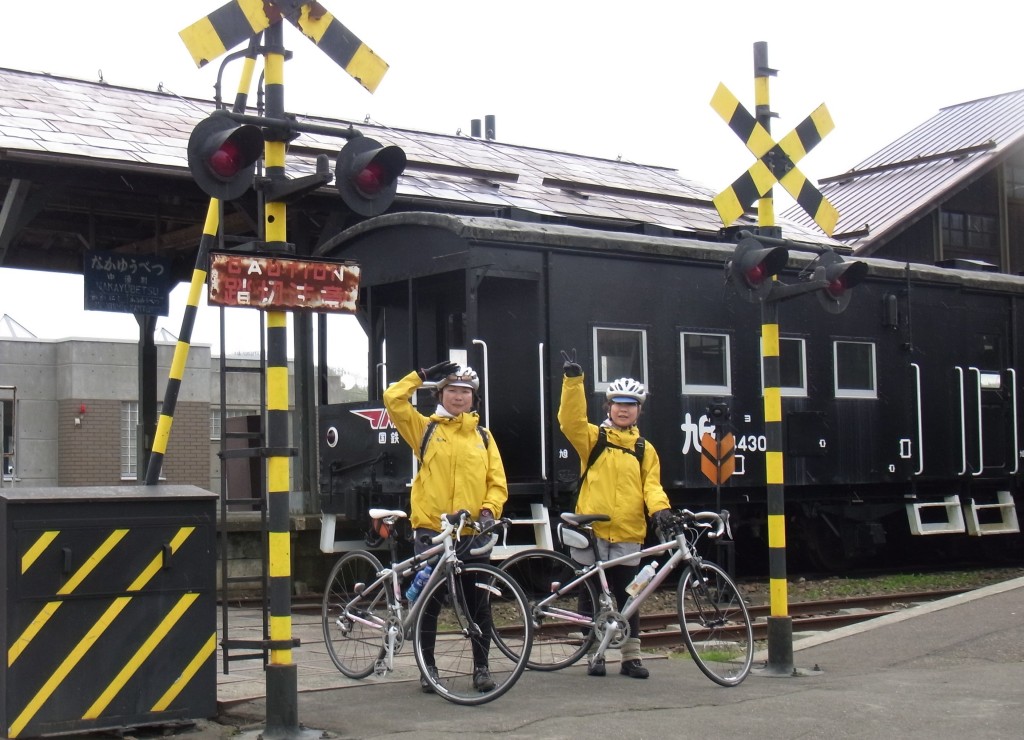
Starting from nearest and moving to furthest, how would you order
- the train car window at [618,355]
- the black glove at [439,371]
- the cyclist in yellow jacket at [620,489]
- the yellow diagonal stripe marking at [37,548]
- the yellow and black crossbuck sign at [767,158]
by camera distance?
the yellow diagonal stripe marking at [37,548], the black glove at [439,371], the cyclist in yellow jacket at [620,489], the yellow and black crossbuck sign at [767,158], the train car window at [618,355]

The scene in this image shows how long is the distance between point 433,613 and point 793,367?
7.89 m

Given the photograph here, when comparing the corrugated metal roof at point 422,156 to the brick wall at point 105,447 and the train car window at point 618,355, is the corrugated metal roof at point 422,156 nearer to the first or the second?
the train car window at point 618,355

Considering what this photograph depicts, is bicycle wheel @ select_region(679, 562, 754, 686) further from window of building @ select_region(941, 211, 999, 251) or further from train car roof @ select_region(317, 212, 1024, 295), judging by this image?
window of building @ select_region(941, 211, 999, 251)

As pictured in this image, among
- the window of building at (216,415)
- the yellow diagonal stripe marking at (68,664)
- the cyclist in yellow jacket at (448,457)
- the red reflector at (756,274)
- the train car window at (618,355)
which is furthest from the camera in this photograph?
the window of building at (216,415)

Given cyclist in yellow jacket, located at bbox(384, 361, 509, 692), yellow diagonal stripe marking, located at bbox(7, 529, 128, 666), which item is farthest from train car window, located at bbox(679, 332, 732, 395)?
yellow diagonal stripe marking, located at bbox(7, 529, 128, 666)

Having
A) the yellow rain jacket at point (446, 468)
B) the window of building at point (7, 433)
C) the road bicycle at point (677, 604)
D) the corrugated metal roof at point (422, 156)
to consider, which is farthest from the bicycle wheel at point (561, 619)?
the window of building at point (7, 433)

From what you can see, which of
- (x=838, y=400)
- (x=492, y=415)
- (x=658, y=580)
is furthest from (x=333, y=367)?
(x=658, y=580)

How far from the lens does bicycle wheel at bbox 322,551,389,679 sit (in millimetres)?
7883

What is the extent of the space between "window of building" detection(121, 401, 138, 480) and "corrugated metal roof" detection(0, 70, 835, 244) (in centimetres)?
1322

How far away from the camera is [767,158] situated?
879cm

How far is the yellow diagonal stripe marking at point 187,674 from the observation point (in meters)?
6.51

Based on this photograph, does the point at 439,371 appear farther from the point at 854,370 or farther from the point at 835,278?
the point at 854,370

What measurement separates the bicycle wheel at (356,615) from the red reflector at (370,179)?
2.21 meters

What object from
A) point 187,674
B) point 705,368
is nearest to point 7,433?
point 705,368
